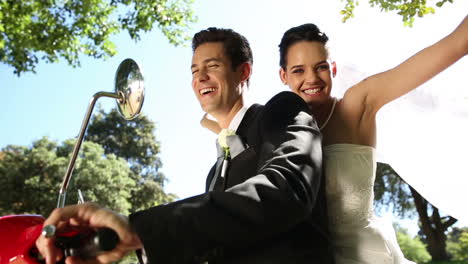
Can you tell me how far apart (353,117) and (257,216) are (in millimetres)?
1427

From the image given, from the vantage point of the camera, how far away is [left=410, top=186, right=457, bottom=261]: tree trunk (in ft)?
68.6

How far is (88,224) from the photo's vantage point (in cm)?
109

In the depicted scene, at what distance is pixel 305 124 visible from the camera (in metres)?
1.42

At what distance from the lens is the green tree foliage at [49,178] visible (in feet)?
87.5

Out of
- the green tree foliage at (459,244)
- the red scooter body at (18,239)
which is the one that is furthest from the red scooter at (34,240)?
the green tree foliage at (459,244)

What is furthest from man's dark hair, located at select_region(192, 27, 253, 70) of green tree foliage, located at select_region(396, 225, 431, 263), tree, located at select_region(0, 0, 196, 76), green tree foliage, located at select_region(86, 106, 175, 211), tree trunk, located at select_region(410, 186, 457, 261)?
green tree foliage, located at select_region(396, 225, 431, 263)

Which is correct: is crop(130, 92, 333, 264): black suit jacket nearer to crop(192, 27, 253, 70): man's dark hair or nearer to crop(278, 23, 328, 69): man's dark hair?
crop(192, 27, 253, 70): man's dark hair

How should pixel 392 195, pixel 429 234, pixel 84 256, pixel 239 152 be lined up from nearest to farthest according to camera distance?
pixel 84 256 → pixel 239 152 → pixel 429 234 → pixel 392 195

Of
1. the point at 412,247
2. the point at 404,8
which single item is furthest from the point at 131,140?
the point at 404,8

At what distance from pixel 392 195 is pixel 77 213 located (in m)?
25.1

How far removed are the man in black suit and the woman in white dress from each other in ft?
1.70

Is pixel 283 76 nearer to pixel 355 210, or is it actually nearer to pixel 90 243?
pixel 355 210

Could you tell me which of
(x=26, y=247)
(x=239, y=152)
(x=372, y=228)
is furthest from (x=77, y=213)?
(x=372, y=228)

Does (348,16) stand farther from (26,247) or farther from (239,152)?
(26,247)
